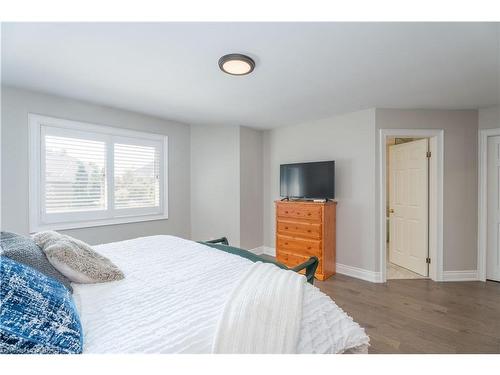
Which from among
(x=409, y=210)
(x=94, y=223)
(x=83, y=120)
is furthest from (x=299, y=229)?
(x=83, y=120)

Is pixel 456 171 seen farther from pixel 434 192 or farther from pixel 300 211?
pixel 300 211

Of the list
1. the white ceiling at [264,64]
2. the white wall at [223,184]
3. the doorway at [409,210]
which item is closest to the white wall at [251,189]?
the white wall at [223,184]

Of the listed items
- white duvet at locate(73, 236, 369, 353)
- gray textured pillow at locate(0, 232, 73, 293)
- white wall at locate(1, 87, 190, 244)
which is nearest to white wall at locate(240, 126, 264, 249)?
white wall at locate(1, 87, 190, 244)

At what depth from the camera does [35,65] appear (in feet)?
6.46

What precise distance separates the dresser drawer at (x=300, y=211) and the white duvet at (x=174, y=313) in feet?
6.22

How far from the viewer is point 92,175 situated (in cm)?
300

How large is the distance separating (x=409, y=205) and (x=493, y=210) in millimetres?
889

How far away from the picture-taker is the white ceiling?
4.94ft

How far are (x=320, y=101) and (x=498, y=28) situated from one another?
1518mm

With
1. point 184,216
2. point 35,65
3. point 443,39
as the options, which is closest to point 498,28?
point 443,39

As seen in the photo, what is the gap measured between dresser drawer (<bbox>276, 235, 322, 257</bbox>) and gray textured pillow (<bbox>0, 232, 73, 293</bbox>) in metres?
2.71

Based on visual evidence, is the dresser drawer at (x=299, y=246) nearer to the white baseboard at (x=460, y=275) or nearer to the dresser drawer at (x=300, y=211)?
the dresser drawer at (x=300, y=211)

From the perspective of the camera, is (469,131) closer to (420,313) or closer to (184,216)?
(420,313)

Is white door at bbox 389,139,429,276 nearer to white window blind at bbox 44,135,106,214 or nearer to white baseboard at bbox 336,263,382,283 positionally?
white baseboard at bbox 336,263,382,283
